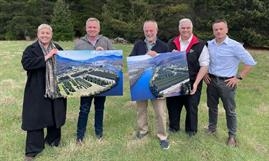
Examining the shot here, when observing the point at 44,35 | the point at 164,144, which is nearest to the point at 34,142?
the point at 44,35

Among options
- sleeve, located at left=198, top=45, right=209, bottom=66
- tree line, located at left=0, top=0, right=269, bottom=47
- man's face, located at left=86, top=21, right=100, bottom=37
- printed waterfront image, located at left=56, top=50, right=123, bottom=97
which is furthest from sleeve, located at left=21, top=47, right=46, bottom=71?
tree line, located at left=0, top=0, right=269, bottom=47

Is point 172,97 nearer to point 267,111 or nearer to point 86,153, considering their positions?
point 86,153

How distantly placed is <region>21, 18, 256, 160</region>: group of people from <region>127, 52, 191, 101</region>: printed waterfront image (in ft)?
0.40

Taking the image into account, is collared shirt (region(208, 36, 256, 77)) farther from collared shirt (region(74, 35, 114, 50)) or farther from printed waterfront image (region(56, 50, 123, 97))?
collared shirt (region(74, 35, 114, 50))

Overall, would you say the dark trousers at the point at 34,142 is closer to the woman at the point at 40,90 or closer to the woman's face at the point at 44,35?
the woman at the point at 40,90

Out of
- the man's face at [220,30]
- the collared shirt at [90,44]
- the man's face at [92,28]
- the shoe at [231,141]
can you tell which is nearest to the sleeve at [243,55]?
the man's face at [220,30]

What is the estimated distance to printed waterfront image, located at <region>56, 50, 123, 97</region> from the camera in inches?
220

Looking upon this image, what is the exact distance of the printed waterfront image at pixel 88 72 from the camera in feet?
18.3

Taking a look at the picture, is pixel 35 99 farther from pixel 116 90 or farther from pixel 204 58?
pixel 204 58

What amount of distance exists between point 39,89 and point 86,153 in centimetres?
112

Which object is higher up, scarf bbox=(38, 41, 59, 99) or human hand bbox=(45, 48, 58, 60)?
human hand bbox=(45, 48, 58, 60)

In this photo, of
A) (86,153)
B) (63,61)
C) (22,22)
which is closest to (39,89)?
(63,61)

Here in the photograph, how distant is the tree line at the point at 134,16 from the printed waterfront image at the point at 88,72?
1720cm

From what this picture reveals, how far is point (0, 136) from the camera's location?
654cm
